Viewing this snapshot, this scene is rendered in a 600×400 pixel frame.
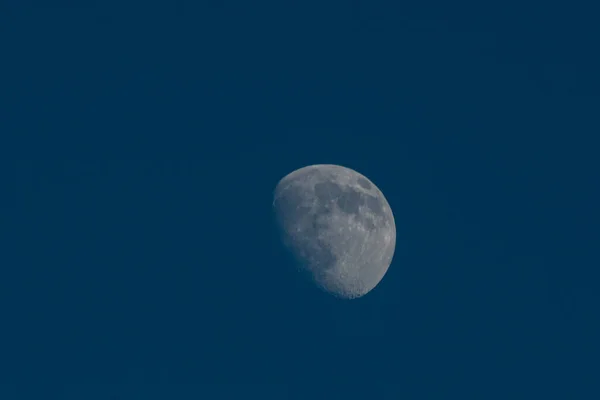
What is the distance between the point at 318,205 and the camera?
66.6 meters

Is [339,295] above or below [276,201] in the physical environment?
below

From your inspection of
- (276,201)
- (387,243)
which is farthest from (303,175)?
(387,243)

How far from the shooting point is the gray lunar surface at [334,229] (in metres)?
66.3

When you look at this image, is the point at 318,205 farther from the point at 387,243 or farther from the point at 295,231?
the point at 387,243

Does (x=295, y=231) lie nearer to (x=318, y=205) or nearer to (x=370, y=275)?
(x=318, y=205)

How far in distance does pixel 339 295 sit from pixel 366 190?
8.07m

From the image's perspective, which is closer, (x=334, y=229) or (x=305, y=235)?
(x=334, y=229)

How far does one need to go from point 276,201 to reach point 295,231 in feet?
10.8

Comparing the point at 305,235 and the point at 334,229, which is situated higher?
the point at 334,229

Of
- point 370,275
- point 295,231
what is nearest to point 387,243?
point 370,275

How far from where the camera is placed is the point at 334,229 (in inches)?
2601

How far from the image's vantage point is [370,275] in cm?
6919

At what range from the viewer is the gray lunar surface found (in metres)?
66.3

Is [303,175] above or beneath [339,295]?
above
